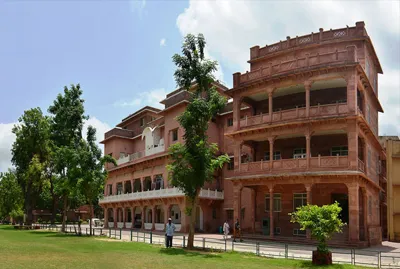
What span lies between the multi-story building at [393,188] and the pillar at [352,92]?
1481 centimetres

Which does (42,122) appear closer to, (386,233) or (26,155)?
(26,155)

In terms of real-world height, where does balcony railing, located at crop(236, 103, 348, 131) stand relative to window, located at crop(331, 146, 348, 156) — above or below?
above

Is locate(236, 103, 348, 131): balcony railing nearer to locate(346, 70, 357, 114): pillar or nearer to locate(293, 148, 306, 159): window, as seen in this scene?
locate(346, 70, 357, 114): pillar

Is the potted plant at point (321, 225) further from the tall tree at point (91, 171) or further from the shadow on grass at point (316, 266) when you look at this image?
Answer: the tall tree at point (91, 171)

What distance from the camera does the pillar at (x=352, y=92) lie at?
1171 inches

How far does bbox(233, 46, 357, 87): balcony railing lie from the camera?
99.2 feet

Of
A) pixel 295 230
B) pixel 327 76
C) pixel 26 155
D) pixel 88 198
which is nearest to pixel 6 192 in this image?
pixel 26 155

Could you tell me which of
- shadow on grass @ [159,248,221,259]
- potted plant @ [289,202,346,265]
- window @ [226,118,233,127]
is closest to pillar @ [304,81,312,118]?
potted plant @ [289,202,346,265]

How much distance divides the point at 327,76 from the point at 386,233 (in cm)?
2054

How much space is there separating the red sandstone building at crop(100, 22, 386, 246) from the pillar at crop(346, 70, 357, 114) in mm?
64

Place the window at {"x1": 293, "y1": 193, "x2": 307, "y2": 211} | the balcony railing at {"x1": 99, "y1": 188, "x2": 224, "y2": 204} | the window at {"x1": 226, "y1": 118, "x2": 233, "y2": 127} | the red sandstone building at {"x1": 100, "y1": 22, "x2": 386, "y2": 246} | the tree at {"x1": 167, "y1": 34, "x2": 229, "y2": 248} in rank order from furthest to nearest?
the window at {"x1": 226, "y1": 118, "x2": 233, "y2": 127}, the balcony railing at {"x1": 99, "y1": 188, "x2": 224, "y2": 204}, the window at {"x1": 293, "y1": 193, "x2": 307, "y2": 211}, the red sandstone building at {"x1": 100, "y1": 22, "x2": 386, "y2": 246}, the tree at {"x1": 167, "y1": 34, "x2": 229, "y2": 248}

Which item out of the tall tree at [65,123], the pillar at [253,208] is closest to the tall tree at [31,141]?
the tall tree at [65,123]

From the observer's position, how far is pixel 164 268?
61.3ft

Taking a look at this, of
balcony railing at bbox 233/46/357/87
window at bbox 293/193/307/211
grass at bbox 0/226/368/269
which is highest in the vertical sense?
balcony railing at bbox 233/46/357/87
